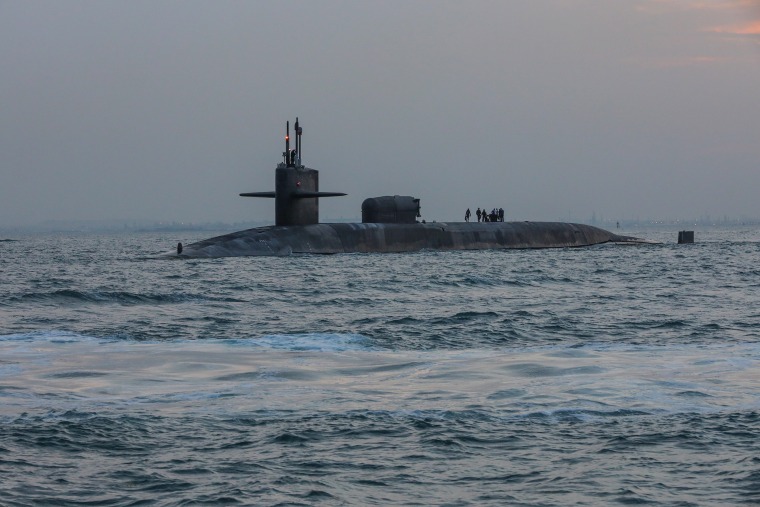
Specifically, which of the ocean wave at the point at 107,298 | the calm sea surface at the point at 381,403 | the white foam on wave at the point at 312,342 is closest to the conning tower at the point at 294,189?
the ocean wave at the point at 107,298

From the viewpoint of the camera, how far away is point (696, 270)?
39.9 m

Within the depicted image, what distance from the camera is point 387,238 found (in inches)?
2004

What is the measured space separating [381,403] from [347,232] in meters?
38.7

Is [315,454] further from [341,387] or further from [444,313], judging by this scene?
[444,313]

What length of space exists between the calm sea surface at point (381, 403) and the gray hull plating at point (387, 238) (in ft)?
66.4

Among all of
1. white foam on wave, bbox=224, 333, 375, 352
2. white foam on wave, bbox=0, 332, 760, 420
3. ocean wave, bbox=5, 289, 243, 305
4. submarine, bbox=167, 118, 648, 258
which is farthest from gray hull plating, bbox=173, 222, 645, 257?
white foam on wave, bbox=0, 332, 760, 420

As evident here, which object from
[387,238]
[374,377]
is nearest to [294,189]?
[387,238]

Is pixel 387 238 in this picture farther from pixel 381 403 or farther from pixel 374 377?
pixel 381 403

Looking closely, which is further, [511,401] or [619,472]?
[511,401]

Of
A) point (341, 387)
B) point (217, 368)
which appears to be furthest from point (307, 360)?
point (341, 387)

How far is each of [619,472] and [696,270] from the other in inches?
1318

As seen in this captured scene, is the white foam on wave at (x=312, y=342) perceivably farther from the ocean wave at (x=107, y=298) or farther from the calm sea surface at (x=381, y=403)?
the ocean wave at (x=107, y=298)

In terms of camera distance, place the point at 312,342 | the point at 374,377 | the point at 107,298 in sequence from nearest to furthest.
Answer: the point at 374,377
the point at 312,342
the point at 107,298

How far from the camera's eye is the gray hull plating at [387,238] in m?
45.0
